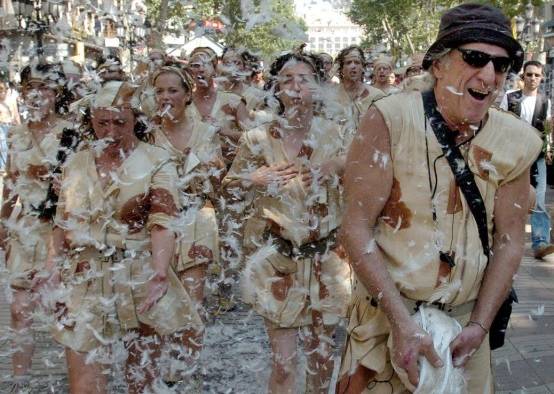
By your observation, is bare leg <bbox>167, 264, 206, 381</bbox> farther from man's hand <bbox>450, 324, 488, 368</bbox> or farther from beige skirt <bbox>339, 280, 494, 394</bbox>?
man's hand <bbox>450, 324, 488, 368</bbox>

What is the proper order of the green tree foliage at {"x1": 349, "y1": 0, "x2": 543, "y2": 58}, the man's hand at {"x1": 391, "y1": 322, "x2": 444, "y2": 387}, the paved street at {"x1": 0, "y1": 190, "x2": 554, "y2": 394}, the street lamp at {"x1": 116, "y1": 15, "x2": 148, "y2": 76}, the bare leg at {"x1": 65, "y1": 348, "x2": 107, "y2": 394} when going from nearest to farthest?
the man's hand at {"x1": 391, "y1": 322, "x2": 444, "y2": 387} < the bare leg at {"x1": 65, "y1": 348, "x2": 107, "y2": 394} < the paved street at {"x1": 0, "y1": 190, "x2": 554, "y2": 394} < the street lamp at {"x1": 116, "y1": 15, "x2": 148, "y2": 76} < the green tree foliage at {"x1": 349, "y1": 0, "x2": 543, "y2": 58}

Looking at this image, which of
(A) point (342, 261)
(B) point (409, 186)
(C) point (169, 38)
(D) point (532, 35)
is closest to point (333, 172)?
(A) point (342, 261)

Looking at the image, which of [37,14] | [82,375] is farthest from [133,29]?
[82,375]

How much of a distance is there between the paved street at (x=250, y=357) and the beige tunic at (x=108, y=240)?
135 centimetres

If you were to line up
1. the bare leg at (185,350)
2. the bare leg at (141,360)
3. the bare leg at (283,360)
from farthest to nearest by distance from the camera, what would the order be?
the bare leg at (185,350) < the bare leg at (283,360) < the bare leg at (141,360)

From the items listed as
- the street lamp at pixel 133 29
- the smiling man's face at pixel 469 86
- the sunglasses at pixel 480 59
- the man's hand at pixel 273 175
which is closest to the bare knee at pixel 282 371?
the man's hand at pixel 273 175

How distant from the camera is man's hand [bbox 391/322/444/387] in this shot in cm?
265

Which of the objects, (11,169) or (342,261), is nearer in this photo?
(342,261)

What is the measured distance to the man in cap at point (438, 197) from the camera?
2688 millimetres

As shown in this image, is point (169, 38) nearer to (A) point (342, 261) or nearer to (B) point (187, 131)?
(B) point (187, 131)

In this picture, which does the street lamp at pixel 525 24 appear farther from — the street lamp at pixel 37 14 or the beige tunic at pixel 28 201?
the beige tunic at pixel 28 201

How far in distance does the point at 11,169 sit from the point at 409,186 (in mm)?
3393

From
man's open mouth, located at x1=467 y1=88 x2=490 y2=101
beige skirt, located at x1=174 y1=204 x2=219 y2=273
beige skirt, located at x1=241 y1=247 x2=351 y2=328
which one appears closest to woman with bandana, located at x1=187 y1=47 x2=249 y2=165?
beige skirt, located at x1=174 y1=204 x2=219 y2=273

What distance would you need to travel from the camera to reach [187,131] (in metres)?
5.91
